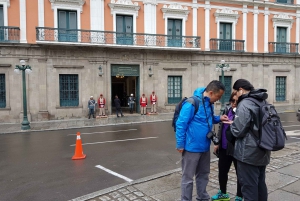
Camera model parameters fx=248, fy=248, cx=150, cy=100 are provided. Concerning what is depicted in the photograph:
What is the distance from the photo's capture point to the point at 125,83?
Answer: 87.4 ft

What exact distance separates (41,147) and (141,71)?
11.6m

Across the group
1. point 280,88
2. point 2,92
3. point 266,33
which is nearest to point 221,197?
point 2,92

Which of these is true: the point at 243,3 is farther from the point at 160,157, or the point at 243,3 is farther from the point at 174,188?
the point at 174,188

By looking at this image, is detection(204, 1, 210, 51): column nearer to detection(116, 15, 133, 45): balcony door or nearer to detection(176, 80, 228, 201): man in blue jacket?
detection(116, 15, 133, 45): balcony door

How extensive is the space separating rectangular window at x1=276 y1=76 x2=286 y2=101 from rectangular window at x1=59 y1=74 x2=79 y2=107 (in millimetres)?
17938

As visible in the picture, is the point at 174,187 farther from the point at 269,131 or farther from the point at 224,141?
the point at 269,131

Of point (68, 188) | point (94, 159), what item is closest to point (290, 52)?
point (94, 159)

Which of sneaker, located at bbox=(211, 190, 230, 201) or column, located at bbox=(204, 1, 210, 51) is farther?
column, located at bbox=(204, 1, 210, 51)

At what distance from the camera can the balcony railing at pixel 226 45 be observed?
2083 cm

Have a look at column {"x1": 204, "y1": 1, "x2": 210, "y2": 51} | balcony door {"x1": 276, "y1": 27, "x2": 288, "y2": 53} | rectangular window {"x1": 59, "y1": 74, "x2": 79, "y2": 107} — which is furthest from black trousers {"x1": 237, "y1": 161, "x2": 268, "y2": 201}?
balcony door {"x1": 276, "y1": 27, "x2": 288, "y2": 53}

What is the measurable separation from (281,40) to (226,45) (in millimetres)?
6174

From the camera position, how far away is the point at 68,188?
493 centimetres

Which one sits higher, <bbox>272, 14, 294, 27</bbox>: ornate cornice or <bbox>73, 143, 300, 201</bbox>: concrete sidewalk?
<bbox>272, 14, 294, 27</bbox>: ornate cornice

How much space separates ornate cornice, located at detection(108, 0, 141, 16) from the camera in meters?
18.2
